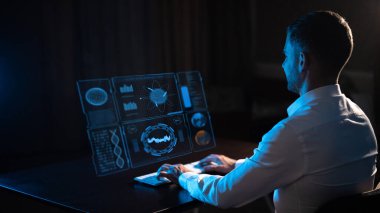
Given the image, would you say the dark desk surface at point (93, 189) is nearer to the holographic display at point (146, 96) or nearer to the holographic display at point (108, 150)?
the holographic display at point (108, 150)

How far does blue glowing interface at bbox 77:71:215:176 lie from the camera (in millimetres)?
1907

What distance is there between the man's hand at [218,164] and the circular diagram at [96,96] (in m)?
0.56

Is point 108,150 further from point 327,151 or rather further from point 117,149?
point 327,151

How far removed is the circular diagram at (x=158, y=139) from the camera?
6.79ft

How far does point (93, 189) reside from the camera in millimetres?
1767

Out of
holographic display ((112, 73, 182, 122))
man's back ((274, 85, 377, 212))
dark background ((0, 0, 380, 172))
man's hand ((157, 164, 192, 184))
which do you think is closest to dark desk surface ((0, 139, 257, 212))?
man's hand ((157, 164, 192, 184))

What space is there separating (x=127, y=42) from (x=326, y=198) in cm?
218

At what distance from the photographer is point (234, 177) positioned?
1.47m

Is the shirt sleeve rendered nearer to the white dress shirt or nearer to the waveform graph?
the white dress shirt

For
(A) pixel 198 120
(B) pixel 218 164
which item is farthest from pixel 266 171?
(A) pixel 198 120

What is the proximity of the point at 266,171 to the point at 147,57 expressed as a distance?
2.18 meters

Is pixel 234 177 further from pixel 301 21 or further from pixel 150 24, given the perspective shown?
pixel 150 24

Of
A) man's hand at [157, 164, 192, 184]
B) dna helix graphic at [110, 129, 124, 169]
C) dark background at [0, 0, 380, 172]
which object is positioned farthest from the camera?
dark background at [0, 0, 380, 172]

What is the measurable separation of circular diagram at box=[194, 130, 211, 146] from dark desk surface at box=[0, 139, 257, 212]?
5.6 inches
